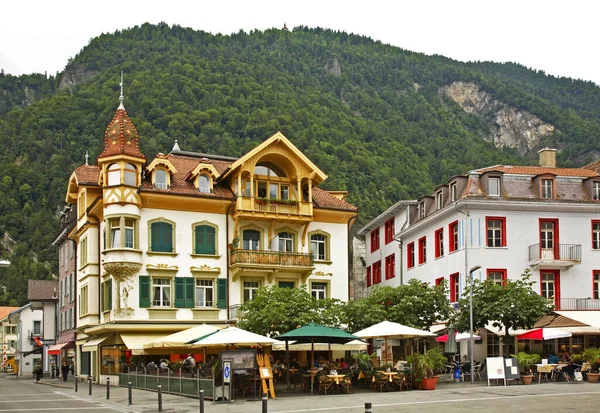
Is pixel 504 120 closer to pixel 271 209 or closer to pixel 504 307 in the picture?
pixel 271 209

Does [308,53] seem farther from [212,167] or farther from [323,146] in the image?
[212,167]

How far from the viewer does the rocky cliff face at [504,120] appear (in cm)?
17075

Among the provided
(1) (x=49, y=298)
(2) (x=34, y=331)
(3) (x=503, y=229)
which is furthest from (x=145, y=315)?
(2) (x=34, y=331)

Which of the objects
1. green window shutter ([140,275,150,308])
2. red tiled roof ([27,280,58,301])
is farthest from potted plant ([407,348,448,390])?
red tiled roof ([27,280,58,301])

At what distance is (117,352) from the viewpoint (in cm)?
4572

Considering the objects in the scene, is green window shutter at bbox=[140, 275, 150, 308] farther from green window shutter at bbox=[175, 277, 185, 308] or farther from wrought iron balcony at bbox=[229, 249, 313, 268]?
wrought iron balcony at bbox=[229, 249, 313, 268]

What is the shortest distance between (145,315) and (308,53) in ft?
517

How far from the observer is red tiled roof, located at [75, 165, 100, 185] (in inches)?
1987

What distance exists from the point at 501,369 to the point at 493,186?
52.9 feet

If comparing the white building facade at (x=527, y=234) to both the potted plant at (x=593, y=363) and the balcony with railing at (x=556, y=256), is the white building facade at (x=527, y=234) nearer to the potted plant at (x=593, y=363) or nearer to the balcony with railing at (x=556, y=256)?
the balcony with railing at (x=556, y=256)

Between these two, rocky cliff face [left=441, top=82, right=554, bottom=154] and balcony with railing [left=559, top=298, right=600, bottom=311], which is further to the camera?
rocky cliff face [left=441, top=82, right=554, bottom=154]

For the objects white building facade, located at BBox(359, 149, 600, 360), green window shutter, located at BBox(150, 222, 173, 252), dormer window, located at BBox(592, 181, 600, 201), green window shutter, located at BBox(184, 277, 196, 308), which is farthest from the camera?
dormer window, located at BBox(592, 181, 600, 201)

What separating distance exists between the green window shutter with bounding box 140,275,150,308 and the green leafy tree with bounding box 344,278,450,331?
1107 cm

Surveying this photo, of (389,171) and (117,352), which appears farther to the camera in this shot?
(389,171)
